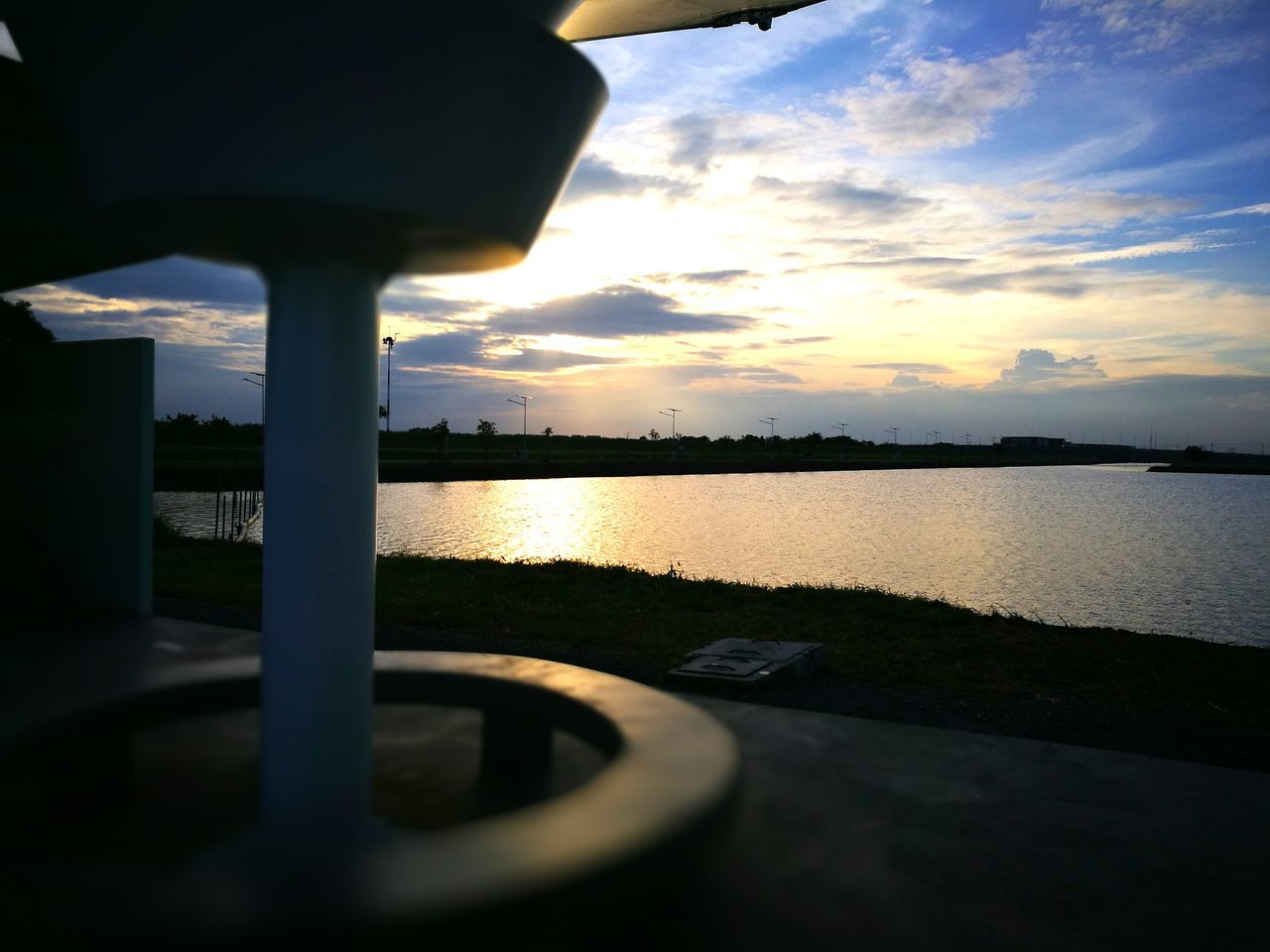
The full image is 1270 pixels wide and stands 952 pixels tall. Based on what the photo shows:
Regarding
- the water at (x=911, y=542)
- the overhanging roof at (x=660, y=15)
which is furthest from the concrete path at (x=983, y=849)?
the water at (x=911, y=542)

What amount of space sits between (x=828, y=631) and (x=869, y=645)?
859 millimetres

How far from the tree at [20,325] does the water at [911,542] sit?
647cm

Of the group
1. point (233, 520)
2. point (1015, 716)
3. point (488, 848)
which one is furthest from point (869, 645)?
point (233, 520)

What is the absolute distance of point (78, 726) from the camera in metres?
4.79

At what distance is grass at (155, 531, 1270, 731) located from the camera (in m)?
8.80

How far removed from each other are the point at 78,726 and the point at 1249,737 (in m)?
8.04

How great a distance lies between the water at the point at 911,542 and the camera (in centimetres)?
1945

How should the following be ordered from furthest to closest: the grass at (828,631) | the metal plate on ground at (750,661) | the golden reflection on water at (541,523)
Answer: the golden reflection on water at (541,523) < the grass at (828,631) < the metal plate on ground at (750,661)

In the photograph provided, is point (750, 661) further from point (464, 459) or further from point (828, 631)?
point (464, 459)

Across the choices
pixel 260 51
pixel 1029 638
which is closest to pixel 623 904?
pixel 260 51

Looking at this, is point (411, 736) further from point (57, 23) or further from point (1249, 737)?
point (1249, 737)

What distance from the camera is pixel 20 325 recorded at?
25.6 meters

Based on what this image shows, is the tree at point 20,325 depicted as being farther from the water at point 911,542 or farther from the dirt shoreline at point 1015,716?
the dirt shoreline at point 1015,716

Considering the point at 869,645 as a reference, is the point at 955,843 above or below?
above
